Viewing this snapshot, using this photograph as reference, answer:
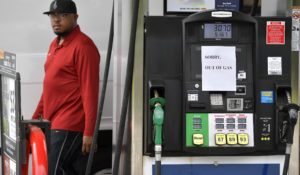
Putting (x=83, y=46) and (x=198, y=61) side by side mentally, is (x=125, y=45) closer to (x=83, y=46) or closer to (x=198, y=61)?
(x=198, y=61)

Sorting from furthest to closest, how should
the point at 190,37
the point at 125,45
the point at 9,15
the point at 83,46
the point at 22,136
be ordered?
1. the point at 9,15
2. the point at 83,46
3. the point at 125,45
4. the point at 190,37
5. the point at 22,136

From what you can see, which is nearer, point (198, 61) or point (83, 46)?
point (198, 61)

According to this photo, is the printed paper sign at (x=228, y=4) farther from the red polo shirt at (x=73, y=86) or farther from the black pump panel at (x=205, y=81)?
the red polo shirt at (x=73, y=86)

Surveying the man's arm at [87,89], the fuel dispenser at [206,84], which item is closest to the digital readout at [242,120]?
the fuel dispenser at [206,84]

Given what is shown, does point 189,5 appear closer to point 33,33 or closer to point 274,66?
point 274,66

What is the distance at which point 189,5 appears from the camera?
3262 mm

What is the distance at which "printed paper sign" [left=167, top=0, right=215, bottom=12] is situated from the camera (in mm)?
3240

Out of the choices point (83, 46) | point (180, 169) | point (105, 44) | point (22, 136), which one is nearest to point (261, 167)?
point (180, 169)

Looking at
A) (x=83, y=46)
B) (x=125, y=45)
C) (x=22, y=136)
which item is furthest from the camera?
(x=83, y=46)

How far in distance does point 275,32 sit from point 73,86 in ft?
7.86

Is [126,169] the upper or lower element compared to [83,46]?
lower

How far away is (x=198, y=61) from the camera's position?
3.12 metres

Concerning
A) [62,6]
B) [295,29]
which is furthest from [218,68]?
[62,6]

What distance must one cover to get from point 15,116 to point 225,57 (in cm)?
127
